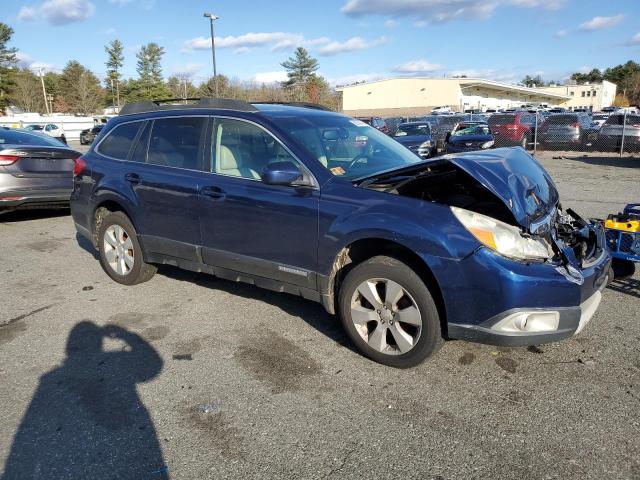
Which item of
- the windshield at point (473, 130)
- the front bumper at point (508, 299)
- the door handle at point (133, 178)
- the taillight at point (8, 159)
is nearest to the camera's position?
the front bumper at point (508, 299)

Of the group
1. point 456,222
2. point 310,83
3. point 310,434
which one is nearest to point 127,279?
point 310,434

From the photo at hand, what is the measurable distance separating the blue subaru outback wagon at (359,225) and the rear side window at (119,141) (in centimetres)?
2

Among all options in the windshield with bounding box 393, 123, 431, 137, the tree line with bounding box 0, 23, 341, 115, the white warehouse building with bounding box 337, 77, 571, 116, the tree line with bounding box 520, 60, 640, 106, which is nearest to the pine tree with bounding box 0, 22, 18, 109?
the tree line with bounding box 0, 23, 341, 115

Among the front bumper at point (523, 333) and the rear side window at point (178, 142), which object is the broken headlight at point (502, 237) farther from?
the rear side window at point (178, 142)

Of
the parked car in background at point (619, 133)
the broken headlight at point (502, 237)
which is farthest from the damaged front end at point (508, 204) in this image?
the parked car in background at point (619, 133)

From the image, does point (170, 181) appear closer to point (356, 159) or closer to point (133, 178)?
point (133, 178)

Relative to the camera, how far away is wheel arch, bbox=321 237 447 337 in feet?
10.8

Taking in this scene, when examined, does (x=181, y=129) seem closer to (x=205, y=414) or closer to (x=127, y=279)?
(x=127, y=279)

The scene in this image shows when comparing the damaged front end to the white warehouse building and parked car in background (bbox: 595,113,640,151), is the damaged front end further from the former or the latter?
the white warehouse building

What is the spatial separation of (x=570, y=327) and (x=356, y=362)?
1.40 meters

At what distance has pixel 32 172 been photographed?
8062 millimetres

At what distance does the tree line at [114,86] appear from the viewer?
70062 mm

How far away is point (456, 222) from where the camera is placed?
3119 mm

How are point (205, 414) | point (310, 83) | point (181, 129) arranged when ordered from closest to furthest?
point (205, 414), point (181, 129), point (310, 83)
